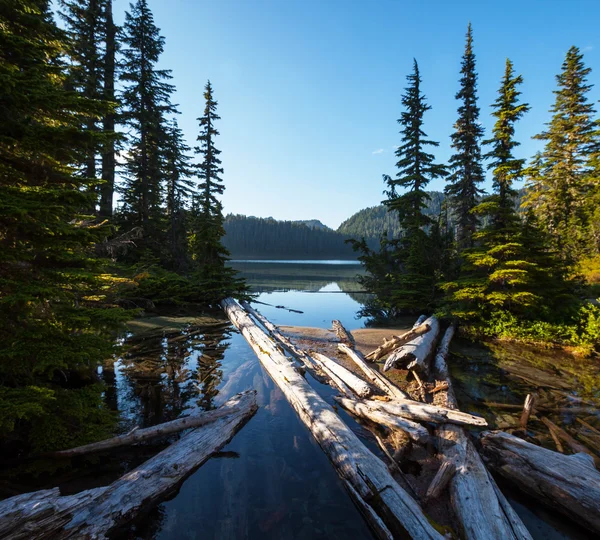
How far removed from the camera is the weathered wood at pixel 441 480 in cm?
407

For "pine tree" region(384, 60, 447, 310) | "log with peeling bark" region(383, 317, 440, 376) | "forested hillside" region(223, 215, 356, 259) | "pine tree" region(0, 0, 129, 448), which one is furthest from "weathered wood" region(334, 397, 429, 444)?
"forested hillside" region(223, 215, 356, 259)

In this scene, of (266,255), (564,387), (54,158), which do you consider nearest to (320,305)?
(564,387)

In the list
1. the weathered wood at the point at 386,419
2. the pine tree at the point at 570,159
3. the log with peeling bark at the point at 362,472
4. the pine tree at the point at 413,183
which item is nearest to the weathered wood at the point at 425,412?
the weathered wood at the point at 386,419

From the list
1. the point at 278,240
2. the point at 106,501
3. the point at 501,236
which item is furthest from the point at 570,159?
the point at 278,240

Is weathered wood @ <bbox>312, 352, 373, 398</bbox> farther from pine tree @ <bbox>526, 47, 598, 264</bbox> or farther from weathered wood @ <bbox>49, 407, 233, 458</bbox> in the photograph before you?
pine tree @ <bbox>526, 47, 598, 264</bbox>

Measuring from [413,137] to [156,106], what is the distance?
20.9m

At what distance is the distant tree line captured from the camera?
39.9 ft

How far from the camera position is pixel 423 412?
548 cm

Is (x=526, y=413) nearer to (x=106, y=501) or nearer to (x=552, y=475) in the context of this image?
(x=552, y=475)

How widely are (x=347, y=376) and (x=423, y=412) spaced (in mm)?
2500

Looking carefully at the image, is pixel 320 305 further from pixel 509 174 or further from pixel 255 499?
pixel 255 499

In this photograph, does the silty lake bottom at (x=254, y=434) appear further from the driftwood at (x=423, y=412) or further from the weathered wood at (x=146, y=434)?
the driftwood at (x=423, y=412)

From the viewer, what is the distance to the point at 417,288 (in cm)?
1766

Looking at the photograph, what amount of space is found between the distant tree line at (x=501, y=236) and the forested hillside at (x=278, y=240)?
117 m
